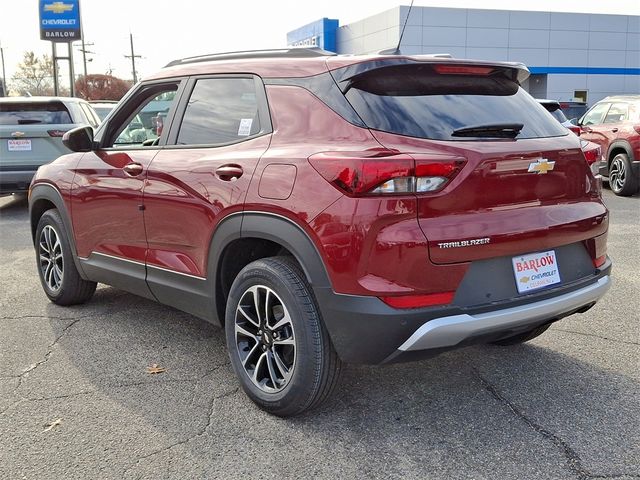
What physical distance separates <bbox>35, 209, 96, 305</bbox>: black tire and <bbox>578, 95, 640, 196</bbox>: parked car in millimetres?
9480

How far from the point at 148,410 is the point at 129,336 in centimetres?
119

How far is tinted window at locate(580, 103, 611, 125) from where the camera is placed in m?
12.2

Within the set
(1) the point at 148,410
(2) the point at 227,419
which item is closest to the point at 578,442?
(2) the point at 227,419

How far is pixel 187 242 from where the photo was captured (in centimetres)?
353

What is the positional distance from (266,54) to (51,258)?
2.69 m

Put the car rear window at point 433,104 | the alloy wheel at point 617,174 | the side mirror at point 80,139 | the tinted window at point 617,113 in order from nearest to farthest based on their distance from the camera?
the car rear window at point 433,104 < the side mirror at point 80,139 < the alloy wheel at point 617,174 < the tinted window at point 617,113

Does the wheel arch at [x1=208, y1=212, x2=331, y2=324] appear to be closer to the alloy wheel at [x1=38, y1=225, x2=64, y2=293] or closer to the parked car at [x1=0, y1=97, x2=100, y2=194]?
the alloy wheel at [x1=38, y1=225, x2=64, y2=293]

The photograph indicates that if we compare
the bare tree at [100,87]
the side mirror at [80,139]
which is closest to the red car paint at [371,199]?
the side mirror at [80,139]

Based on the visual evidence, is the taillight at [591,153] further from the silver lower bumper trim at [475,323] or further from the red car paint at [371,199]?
the silver lower bumper trim at [475,323]

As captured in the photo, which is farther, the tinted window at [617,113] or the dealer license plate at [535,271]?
the tinted window at [617,113]

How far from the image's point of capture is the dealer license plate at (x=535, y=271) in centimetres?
286

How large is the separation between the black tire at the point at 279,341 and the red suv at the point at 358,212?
0.03 feet

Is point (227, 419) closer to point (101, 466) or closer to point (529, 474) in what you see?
point (101, 466)

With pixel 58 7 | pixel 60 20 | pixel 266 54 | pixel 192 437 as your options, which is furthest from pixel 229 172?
pixel 58 7
